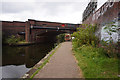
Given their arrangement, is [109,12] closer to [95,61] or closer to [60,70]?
[95,61]

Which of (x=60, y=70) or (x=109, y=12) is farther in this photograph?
Result: (x=109, y=12)

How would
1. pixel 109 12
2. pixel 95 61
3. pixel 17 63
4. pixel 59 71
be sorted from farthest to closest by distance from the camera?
pixel 17 63 < pixel 109 12 < pixel 95 61 < pixel 59 71

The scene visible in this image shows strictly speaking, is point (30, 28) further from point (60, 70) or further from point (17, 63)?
point (60, 70)

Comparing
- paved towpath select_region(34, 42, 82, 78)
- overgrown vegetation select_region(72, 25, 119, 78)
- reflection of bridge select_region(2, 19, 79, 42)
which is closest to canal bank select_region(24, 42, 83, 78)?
paved towpath select_region(34, 42, 82, 78)

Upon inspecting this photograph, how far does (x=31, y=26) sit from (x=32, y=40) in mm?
3078

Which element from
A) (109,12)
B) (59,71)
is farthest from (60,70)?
(109,12)

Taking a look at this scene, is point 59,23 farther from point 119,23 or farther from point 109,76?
point 109,76

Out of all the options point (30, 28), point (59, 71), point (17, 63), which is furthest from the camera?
point (30, 28)

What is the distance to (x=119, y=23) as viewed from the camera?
3.20 metres

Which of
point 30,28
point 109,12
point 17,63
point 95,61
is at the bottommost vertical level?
point 17,63

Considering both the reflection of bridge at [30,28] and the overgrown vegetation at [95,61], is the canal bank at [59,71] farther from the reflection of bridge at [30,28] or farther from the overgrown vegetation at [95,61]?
the reflection of bridge at [30,28]

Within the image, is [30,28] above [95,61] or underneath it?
above

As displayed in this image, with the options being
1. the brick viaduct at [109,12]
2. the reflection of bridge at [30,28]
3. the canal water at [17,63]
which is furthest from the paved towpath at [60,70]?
the reflection of bridge at [30,28]

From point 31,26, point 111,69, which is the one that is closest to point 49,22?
point 31,26
